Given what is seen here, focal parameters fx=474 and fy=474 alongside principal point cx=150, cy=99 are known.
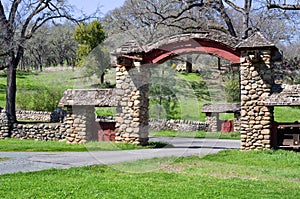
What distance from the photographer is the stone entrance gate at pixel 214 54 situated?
1830 cm

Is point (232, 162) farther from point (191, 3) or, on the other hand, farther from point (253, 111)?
point (191, 3)

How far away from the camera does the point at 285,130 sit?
18656 millimetres

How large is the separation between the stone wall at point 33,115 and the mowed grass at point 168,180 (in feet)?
80.3

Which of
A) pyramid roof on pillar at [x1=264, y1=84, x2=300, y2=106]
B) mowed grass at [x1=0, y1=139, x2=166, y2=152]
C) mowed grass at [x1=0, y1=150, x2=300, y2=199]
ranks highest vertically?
pyramid roof on pillar at [x1=264, y1=84, x2=300, y2=106]

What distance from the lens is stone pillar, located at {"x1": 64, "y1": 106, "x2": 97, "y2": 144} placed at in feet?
72.7

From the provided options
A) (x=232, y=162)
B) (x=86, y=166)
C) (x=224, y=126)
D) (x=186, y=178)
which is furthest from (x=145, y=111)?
(x=224, y=126)

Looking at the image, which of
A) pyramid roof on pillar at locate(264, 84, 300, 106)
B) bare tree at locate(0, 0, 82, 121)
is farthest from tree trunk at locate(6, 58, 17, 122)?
pyramid roof on pillar at locate(264, 84, 300, 106)

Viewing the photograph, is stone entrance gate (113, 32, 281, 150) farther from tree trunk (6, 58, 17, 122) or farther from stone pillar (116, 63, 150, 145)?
tree trunk (6, 58, 17, 122)

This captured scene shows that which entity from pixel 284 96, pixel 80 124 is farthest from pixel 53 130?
pixel 284 96

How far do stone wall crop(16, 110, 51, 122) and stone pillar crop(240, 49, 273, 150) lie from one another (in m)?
22.6

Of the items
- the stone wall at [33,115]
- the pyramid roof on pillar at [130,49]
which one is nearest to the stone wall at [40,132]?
the pyramid roof on pillar at [130,49]

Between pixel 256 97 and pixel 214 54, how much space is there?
8.19 ft

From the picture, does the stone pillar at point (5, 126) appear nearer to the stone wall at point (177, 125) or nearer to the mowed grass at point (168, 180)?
the stone wall at point (177, 125)

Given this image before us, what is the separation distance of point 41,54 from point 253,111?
212 ft
